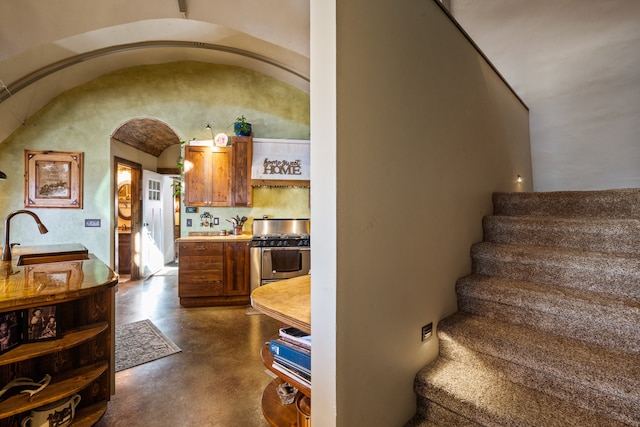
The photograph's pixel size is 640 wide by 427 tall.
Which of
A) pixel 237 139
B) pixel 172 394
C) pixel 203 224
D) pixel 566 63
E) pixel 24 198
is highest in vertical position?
pixel 566 63

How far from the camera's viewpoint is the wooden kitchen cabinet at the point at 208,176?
14.2 feet

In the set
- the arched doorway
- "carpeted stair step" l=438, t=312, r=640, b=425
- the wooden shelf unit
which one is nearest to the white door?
the arched doorway

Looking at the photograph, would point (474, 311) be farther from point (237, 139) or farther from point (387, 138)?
point (237, 139)

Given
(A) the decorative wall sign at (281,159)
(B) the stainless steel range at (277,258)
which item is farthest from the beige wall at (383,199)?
(A) the decorative wall sign at (281,159)

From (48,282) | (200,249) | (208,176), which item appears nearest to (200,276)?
(200,249)

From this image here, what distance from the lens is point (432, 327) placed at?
1568 mm

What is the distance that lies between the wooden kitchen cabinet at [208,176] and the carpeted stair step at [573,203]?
370 centimetres

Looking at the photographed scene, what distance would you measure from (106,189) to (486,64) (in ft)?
18.2

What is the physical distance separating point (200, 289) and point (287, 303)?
3105 mm

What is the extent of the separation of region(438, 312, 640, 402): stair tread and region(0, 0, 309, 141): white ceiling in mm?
3536

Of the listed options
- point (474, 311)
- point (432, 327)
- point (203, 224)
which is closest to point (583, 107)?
point (474, 311)

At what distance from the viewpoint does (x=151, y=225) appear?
5.91m

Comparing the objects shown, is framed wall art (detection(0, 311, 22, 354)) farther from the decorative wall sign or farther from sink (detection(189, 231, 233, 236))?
the decorative wall sign

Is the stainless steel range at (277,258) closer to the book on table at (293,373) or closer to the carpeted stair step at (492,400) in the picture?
the book on table at (293,373)
